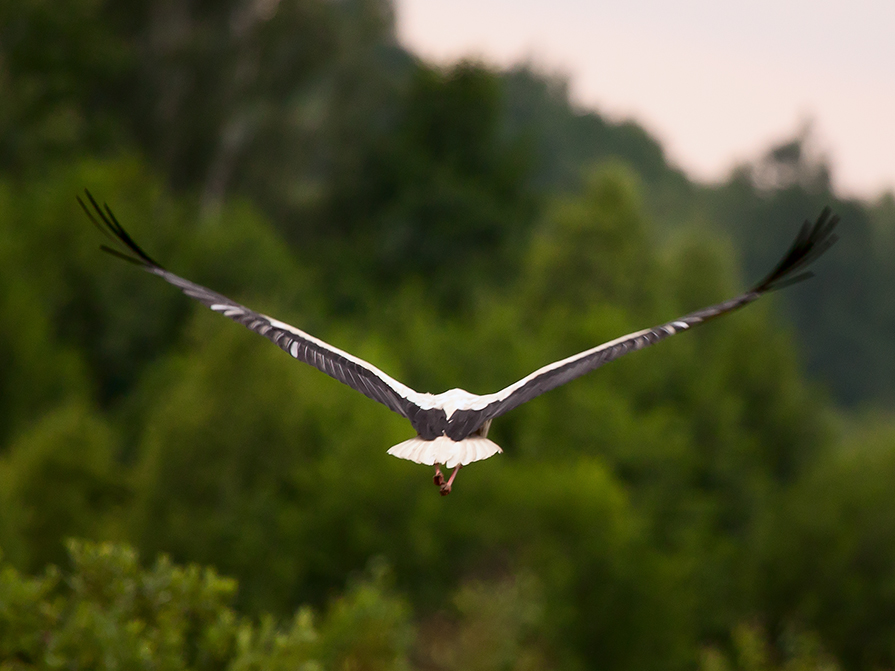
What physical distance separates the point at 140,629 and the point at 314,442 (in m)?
30.8

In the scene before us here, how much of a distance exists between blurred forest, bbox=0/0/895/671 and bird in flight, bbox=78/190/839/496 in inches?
224

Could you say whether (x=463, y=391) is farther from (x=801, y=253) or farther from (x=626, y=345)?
(x=801, y=253)

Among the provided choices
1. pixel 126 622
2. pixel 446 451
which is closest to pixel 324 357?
pixel 446 451

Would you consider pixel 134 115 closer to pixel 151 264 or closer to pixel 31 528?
pixel 31 528

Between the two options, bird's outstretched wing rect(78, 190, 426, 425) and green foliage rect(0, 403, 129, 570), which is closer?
bird's outstretched wing rect(78, 190, 426, 425)

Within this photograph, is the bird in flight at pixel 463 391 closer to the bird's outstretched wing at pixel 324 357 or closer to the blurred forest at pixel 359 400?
the bird's outstretched wing at pixel 324 357

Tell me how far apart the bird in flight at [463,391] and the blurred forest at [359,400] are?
5694 mm

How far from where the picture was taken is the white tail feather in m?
10.1

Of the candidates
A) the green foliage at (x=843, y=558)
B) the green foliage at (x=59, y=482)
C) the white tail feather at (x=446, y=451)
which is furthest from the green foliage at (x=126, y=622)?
the green foliage at (x=843, y=558)

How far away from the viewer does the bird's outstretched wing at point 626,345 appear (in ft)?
35.0

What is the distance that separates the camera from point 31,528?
121 feet

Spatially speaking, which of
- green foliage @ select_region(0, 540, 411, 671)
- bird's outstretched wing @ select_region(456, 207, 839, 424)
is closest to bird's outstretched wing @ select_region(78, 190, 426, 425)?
bird's outstretched wing @ select_region(456, 207, 839, 424)

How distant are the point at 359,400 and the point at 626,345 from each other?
1457 inches

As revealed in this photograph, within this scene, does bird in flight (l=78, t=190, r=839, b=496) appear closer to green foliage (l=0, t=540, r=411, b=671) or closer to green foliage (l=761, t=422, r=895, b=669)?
green foliage (l=0, t=540, r=411, b=671)
